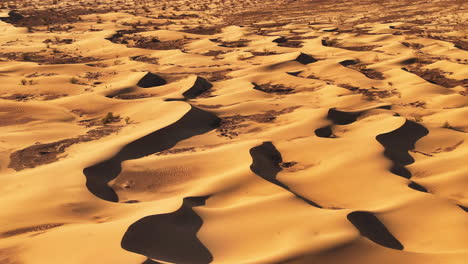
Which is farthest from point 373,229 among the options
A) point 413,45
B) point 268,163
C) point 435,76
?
point 413,45

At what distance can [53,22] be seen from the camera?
15461mm

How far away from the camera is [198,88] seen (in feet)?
26.0

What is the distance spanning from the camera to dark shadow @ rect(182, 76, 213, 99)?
7609 mm

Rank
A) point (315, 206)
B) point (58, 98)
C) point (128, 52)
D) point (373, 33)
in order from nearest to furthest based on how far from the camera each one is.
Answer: point (315, 206) → point (58, 98) → point (128, 52) → point (373, 33)

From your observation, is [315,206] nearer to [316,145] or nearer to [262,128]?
[316,145]

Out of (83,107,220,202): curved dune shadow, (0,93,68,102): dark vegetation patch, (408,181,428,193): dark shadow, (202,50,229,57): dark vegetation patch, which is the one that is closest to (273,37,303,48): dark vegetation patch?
(202,50,229,57): dark vegetation patch

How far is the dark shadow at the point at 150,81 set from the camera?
8102 mm

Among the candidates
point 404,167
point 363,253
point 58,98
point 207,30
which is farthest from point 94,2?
point 363,253

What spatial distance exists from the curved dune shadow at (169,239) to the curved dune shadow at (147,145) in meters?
0.78

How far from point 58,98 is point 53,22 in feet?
29.4

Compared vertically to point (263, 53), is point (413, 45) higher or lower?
lower

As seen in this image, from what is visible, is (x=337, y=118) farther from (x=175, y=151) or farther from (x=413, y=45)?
(x=413, y=45)

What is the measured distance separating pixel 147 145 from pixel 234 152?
884 mm

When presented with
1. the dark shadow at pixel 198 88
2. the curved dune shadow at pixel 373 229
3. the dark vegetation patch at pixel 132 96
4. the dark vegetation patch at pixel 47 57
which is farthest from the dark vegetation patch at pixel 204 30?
the curved dune shadow at pixel 373 229
